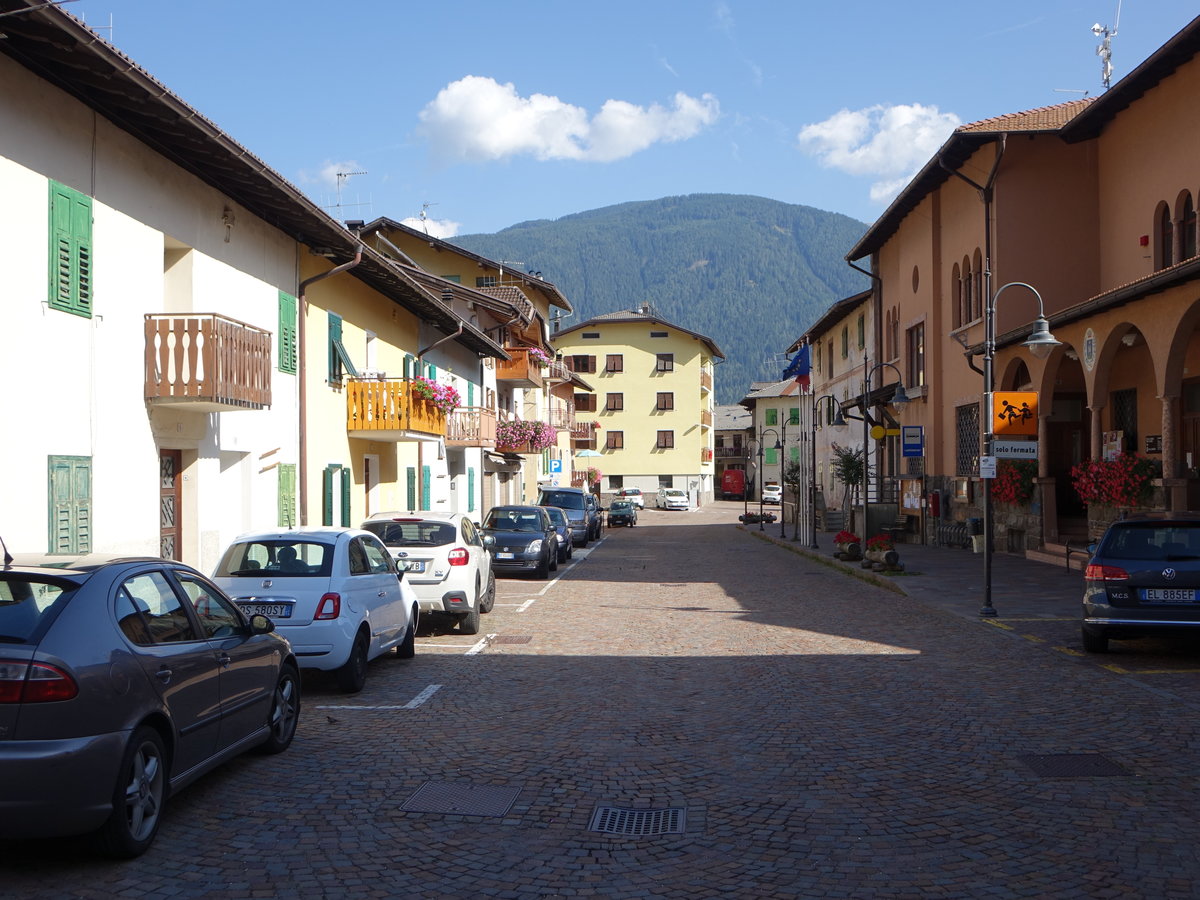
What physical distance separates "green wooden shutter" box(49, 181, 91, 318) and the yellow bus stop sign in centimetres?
1639

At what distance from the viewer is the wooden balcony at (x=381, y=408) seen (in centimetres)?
2244

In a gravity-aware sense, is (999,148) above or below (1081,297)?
above

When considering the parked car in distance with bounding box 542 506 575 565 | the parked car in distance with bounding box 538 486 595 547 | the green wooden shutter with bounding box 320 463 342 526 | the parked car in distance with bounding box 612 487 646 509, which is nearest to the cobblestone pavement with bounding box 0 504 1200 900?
the green wooden shutter with bounding box 320 463 342 526

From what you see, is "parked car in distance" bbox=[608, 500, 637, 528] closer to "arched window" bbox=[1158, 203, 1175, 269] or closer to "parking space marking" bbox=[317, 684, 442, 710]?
"arched window" bbox=[1158, 203, 1175, 269]

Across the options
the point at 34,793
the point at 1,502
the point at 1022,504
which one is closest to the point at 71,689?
the point at 34,793

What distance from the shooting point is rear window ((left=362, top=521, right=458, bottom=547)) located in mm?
14461

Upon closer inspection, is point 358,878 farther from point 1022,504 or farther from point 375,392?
point 1022,504

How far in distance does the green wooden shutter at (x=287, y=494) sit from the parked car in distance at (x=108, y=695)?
40.5 feet

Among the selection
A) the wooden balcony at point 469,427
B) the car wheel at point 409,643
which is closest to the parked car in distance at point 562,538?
the wooden balcony at point 469,427

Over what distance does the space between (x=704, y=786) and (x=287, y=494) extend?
1362 centimetres

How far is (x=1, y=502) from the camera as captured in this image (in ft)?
36.1

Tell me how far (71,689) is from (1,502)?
7.00 meters

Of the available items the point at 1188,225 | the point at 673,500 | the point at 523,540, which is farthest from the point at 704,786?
the point at 673,500

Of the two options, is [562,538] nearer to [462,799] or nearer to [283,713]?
[283,713]
